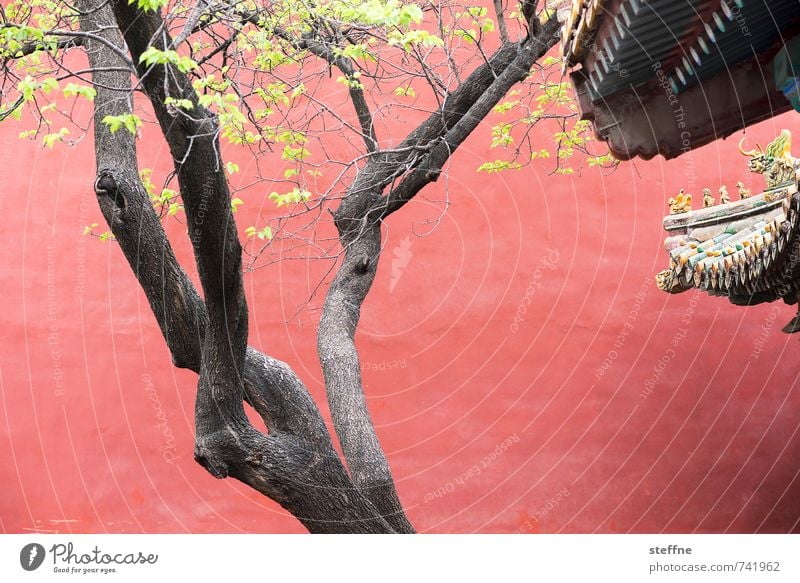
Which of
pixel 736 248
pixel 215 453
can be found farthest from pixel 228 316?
pixel 736 248

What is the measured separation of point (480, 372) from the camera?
5.51 meters

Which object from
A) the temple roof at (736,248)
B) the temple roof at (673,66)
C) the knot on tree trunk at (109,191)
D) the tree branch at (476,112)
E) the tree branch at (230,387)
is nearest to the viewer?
the temple roof at (673,66)

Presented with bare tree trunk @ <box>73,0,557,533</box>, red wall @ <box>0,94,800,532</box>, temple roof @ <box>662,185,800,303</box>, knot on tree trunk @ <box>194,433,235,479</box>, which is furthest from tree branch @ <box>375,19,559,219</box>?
red wall @ <box>0,94,800,532</box>

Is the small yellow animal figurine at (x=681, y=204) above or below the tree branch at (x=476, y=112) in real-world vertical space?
below

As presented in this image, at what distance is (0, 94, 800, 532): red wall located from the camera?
5379 mm

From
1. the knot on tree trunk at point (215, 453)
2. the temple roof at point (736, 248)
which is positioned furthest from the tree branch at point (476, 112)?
the knot on tree trunk at point (215, 453)

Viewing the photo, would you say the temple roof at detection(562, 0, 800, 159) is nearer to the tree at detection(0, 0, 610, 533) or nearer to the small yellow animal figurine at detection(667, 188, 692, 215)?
the tree at detection(0, 0, 610, 533)

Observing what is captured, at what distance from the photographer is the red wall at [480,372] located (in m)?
5.38

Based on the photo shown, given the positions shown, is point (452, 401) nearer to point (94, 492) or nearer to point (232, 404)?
point (94, 492)

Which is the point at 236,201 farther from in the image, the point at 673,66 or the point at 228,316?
the point at 673,66

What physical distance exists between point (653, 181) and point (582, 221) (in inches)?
20.4

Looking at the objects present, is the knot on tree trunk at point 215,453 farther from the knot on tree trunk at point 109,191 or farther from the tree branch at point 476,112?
the tree branch at point 476,112

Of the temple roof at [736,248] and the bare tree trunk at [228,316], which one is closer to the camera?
the bare tree trunk at [228,316]

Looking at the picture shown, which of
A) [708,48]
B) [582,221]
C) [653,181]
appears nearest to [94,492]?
[582,221]
